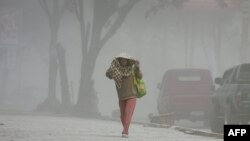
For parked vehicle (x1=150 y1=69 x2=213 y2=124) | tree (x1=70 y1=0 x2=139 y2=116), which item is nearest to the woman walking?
parked vehicle (x1=150 y1=69 x2=213 y2=124)

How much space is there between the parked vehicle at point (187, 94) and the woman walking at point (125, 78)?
33.9 ft

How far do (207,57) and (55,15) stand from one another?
2328 cm

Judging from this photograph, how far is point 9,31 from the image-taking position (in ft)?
164

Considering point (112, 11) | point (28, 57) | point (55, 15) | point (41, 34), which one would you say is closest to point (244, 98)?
point (112, 11)

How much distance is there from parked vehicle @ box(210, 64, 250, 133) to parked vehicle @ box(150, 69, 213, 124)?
446 cm

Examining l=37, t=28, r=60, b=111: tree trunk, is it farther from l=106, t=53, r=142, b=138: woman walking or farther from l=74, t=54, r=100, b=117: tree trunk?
l=106, t=53, r=142, b=138: woman walking

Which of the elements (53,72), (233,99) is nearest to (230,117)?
(233,99)

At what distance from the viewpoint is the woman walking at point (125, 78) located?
13.2 metres

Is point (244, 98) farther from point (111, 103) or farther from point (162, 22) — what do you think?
point (111, 103)

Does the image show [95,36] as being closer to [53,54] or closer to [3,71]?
[53,54]

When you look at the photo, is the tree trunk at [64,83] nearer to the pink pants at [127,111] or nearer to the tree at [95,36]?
the tree at [95,36]

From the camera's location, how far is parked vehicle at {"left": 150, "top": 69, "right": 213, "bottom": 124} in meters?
23.8

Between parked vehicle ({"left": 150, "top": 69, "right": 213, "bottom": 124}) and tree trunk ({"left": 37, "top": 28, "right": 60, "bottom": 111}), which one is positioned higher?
tree trunk ({"left": 37, "top": 28, "right": 60, "bottom": 111})

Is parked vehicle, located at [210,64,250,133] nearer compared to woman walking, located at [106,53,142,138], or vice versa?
woman walking, located at [106,53,142,138]
